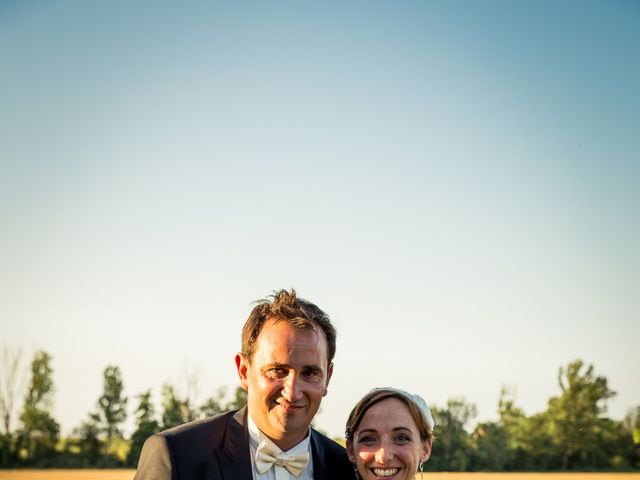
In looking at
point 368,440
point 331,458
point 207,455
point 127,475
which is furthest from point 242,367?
point 127,475

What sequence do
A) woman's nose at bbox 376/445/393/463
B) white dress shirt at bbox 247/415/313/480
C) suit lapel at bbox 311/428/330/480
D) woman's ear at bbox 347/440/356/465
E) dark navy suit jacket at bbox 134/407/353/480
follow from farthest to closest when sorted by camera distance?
1. suit lapel at bbox 311/428/330/480
2. woman's ear at bbox 347/440/356/465
3. white dress shirt at bbox 247/415/313/480
4. woman's nose at bbox 376/445/393/463
5. dark navy suit jacket at bbox 134/407/353/480

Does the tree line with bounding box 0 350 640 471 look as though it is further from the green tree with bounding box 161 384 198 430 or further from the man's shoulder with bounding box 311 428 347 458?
the man's shoulder with bounding box 311 428 347 458

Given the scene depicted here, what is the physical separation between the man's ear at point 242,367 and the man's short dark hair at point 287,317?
73mm

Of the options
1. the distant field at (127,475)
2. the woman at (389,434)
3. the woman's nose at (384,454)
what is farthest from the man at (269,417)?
the distant field at (127,475)

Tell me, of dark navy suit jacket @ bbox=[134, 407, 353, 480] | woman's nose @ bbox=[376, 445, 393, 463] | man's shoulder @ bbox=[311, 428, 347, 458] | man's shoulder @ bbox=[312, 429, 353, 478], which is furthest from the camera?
man's shoulder @ bbox=[311, 428, 347, 458]

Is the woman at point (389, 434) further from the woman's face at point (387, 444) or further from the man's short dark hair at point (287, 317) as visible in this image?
the man's short dark hair at point (287, 317)

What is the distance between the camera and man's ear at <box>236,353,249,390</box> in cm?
706

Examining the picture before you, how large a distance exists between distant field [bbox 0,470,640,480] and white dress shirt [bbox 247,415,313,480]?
44746mm

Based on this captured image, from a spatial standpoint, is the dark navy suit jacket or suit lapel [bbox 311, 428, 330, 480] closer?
the dark navy suit jacket

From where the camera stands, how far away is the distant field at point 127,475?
5116 cm

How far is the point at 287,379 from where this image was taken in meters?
6.67

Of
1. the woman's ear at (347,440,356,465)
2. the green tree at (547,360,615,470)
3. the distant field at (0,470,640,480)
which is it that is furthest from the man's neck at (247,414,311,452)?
the green tree at (547,360,615,470)

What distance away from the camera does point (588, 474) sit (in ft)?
192

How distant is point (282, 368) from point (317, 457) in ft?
3.33
